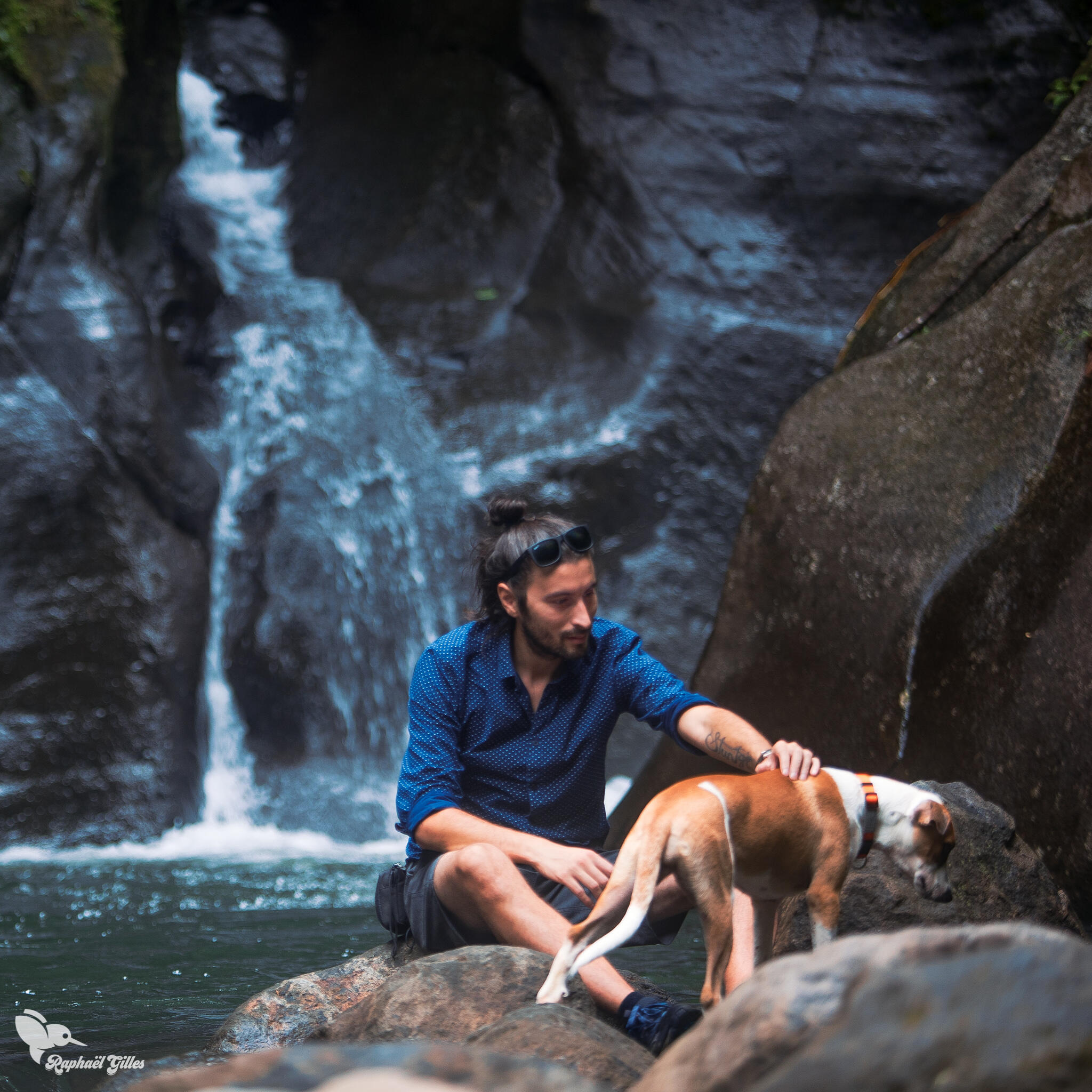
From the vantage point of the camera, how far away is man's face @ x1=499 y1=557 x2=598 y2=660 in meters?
3.39

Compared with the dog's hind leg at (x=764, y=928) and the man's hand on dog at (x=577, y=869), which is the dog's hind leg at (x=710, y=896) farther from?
the dog's hind leg at (x=764, y=928)

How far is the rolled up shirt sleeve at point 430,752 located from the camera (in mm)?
3367

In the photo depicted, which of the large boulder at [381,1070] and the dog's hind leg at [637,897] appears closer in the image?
the large boulder at [381,1070]

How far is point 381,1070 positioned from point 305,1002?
6.45 feet

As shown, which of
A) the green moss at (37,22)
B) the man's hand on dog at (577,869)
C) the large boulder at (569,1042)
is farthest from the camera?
the green moss at (37,22)

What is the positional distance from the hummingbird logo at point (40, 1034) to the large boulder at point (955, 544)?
347 centimetres

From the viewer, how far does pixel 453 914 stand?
3373mm

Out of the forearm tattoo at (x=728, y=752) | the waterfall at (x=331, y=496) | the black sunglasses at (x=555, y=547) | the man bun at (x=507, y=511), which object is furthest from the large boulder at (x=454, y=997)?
the waterfall at (x=331, y=496)

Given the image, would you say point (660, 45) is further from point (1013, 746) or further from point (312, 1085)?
point (312, 1085)

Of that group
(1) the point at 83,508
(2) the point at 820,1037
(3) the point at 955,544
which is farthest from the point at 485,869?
(1) the point at 83,508

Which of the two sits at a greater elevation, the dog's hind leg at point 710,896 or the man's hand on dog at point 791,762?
the man's hand on dog at point 791,762

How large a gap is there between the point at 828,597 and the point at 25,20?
791 centimetres

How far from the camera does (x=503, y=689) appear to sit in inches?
139

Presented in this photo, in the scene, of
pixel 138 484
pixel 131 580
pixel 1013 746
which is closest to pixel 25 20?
pixel 138 484
